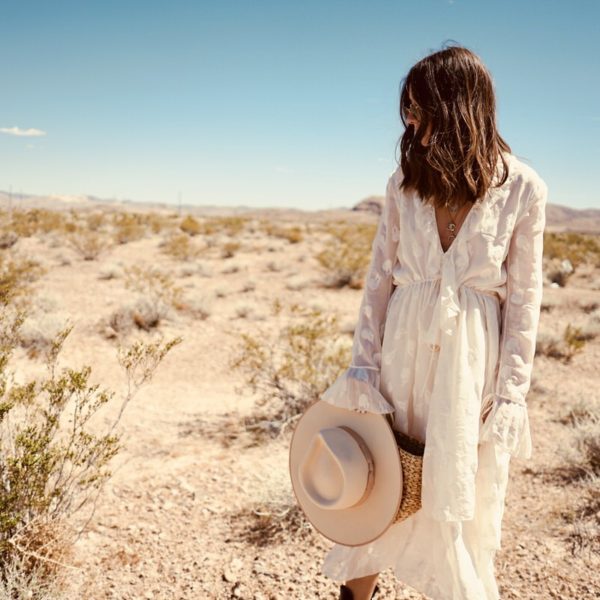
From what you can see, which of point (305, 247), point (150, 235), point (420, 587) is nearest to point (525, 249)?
point (420, 587)

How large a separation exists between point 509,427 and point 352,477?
49 cm

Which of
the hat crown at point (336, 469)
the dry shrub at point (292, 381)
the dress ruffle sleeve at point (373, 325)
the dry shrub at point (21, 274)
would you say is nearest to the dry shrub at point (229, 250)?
the dry shrub at point (21, 274)

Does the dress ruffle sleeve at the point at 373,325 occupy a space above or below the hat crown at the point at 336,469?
above

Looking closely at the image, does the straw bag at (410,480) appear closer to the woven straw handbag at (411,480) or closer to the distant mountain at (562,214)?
the woven straw handbag at (411,480)

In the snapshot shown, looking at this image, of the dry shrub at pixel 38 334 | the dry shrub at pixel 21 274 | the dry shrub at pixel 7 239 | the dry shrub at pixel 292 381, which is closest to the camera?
the dry shrub at pixel 292 381

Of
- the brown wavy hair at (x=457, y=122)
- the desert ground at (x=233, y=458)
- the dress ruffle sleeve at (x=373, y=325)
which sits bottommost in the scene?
the desert ground at (x=233, y=458)

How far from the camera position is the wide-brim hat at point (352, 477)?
176 centimetres

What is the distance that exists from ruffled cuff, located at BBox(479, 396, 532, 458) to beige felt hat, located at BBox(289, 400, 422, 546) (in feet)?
0.81

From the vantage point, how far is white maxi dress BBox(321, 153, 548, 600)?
Result: 171 cm

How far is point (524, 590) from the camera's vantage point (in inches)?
104

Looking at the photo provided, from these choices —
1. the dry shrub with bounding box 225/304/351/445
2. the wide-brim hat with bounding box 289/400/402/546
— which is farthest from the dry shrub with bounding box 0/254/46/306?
the wide-brim hat with bounding box 289/400/402/546

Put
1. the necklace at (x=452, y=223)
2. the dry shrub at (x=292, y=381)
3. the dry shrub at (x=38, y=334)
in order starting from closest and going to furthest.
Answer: the necklace at (x=452, y=223), the dry shrub at (x=292, y=381), the dry shrub at (x=38, y=334)

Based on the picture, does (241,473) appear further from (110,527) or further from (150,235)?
(150,235)

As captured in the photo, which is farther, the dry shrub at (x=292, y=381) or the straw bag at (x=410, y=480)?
the dry shrub at (x=292, y=381)
